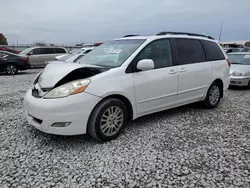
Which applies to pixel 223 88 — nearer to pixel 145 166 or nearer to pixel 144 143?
pixel 144 143

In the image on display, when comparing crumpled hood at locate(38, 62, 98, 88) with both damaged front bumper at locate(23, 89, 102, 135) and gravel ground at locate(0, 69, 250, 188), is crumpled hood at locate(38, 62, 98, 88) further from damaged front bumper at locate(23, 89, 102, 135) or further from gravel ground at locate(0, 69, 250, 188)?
gravel ground at locate(0, 69, 250, 188)

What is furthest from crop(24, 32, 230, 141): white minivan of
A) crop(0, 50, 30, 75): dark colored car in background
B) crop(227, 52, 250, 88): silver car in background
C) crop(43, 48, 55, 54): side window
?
crop(43, 48, 55, 54): side window

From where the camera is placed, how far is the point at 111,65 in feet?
10.8

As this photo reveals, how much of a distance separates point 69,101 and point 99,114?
0.47 meters

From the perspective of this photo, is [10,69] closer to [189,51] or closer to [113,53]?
[113,53]

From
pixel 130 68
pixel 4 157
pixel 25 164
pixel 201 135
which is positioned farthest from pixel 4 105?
pixel 201 135

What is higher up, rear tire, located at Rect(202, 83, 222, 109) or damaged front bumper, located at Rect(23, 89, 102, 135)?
damaged front bumper, located at Rect(23, 89, 102, 135)

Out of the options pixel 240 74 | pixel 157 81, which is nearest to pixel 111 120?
pixel 157 81

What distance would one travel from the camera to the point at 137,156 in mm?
2742

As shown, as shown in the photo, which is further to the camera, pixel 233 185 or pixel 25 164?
pixel 25 164

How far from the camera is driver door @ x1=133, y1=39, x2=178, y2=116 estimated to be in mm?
3336

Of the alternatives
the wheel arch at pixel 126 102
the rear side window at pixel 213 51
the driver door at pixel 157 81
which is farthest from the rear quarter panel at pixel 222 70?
the wheel arch at pixel 126 102

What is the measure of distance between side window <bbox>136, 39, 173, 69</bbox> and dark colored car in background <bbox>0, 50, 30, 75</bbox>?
30.5ft

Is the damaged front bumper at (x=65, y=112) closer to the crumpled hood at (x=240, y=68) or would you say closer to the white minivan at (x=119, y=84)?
the white minivan at (x=119, y=84)
